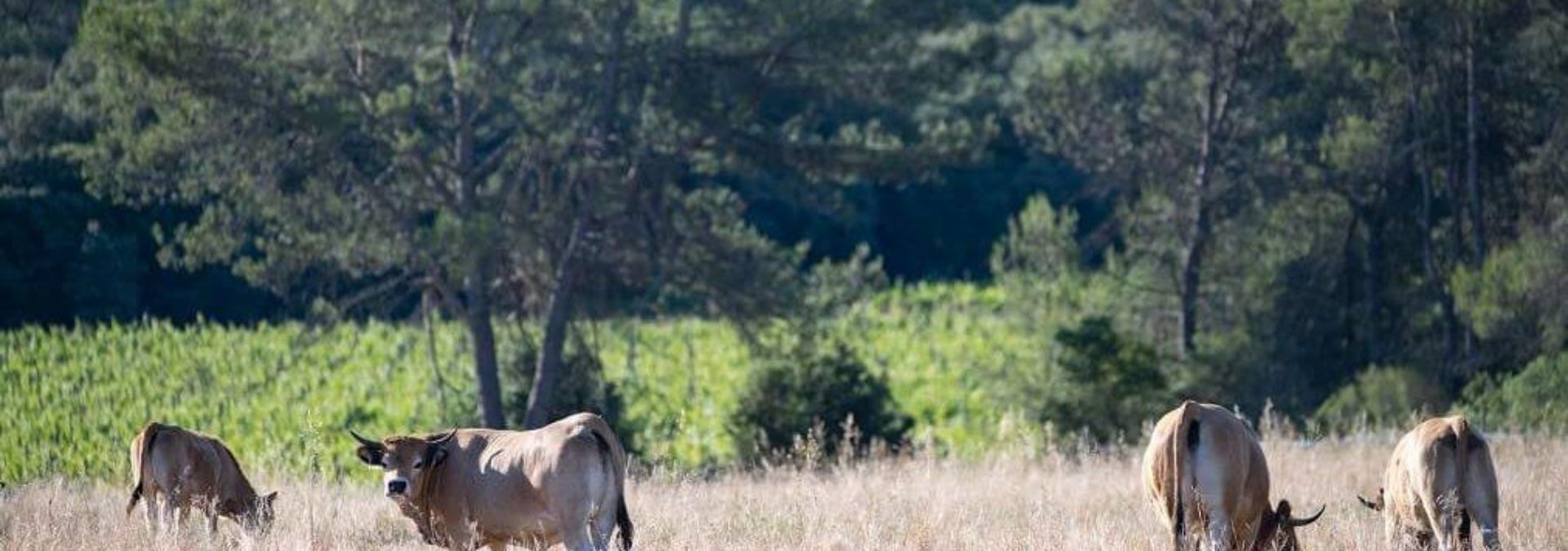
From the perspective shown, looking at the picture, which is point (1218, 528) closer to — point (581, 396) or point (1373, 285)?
point (581, 396)

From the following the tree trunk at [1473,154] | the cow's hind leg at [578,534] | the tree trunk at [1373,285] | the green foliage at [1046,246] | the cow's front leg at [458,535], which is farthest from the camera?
the green foliage at [1046,246]

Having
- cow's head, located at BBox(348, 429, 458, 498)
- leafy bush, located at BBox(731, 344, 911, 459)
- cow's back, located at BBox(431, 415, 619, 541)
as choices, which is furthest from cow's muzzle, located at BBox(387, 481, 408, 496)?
leafy bush, located at BBox(731, 344, 911, 459)

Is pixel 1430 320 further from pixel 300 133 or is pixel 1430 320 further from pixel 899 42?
pixel 300 133

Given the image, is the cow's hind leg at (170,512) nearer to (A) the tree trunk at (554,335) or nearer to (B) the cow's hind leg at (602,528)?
(B) the cow's hind leg at (602,528)

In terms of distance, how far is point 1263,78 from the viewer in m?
34.6

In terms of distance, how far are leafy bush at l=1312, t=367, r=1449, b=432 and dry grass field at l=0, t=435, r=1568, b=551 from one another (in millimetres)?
12024

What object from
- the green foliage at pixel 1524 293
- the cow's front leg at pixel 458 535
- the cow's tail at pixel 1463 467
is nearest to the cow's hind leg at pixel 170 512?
the cow's front leg at pixel 458 535

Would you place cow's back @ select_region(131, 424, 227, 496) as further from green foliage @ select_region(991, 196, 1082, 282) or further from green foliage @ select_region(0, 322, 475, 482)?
green foliage @ select_region(991, 196, 1082, 282)

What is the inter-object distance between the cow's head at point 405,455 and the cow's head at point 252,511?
230 centimetres

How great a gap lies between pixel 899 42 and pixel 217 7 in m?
8.92

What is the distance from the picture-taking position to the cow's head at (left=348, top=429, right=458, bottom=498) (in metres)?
11.8

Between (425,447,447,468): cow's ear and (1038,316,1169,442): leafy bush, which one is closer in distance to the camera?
(425,447,447,468): cow's ear

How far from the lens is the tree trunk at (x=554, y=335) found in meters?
28.1

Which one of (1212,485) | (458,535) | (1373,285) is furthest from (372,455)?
(1373,285)
